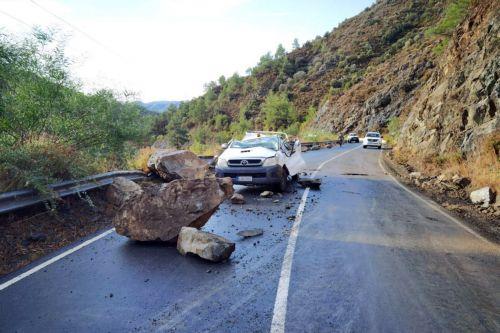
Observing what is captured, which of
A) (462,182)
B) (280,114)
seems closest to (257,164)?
(462,182)

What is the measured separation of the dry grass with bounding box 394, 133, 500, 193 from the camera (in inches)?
413

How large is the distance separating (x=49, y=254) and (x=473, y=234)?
7247mm

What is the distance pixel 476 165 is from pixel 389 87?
186ft

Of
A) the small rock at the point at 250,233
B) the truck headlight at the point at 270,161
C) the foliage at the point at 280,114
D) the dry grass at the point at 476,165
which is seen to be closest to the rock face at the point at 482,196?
the dry grass at the point at 476,165

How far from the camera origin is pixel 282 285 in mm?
4336

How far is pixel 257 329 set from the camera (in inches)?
134

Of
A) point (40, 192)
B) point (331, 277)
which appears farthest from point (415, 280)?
point (40, 192)

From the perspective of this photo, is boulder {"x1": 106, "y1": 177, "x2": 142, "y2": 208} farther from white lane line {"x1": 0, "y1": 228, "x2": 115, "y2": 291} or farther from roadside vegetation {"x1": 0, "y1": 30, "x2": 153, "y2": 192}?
white lane line {"x1": 0, "y1": 228, "x2": 115, "y2": 291}

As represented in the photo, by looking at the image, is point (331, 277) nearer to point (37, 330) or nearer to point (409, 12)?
point (37, 330)

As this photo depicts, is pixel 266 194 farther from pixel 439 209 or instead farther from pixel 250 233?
pixel 439 209

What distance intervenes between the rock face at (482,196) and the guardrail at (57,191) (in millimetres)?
9298

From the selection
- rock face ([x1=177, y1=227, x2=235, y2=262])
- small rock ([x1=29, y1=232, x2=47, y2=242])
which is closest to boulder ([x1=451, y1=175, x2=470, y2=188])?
rock face ([x1=177, y1=227, x2=235, y2=262])

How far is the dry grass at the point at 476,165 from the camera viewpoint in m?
10.5

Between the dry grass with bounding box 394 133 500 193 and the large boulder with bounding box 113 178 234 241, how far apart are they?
310 inches
